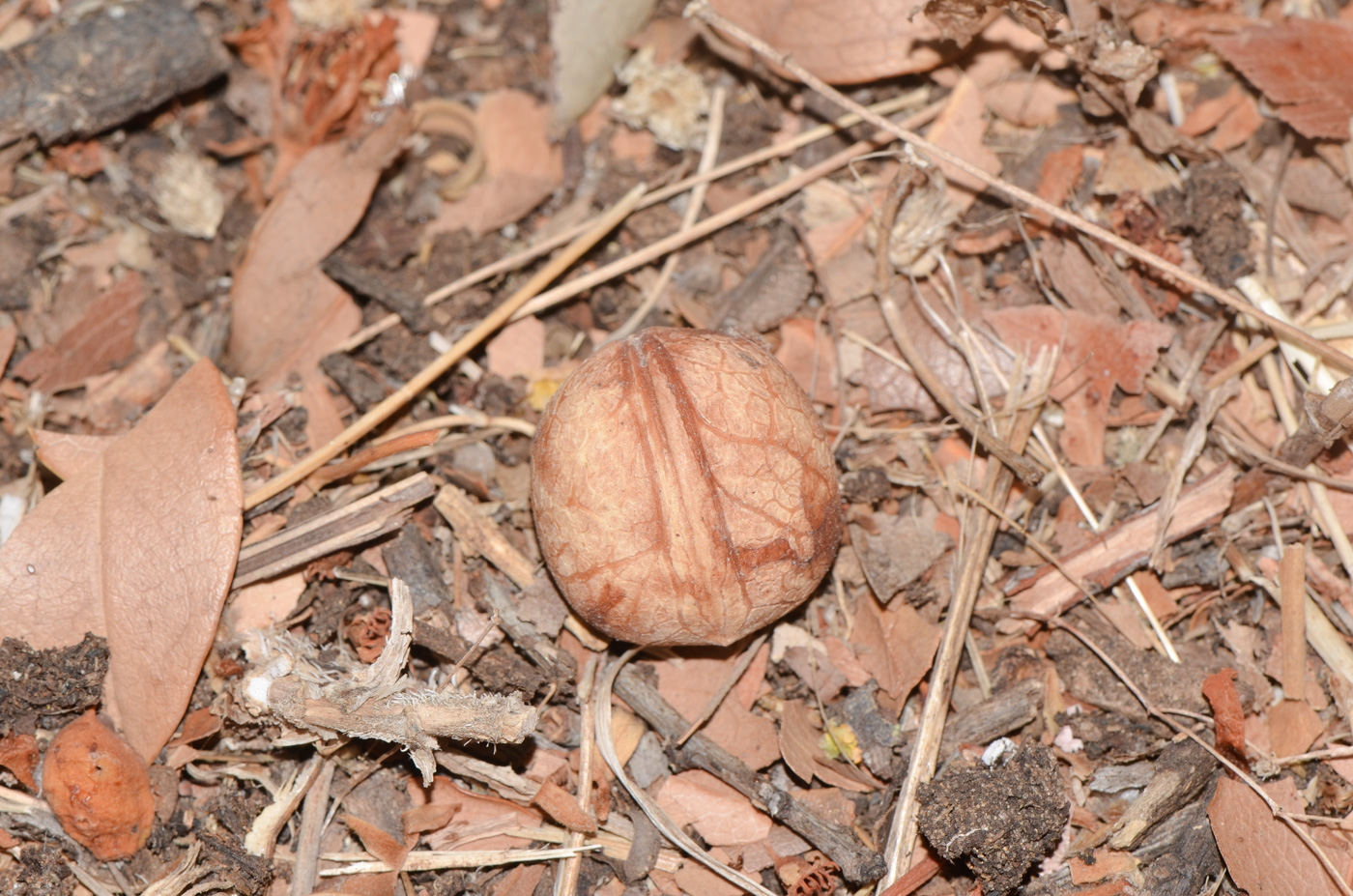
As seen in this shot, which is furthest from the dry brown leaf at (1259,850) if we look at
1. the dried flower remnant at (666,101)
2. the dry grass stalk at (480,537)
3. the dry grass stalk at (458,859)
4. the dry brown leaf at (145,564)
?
the dry brown leaf at (145,564)

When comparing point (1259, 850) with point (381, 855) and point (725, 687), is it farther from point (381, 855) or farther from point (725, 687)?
point (381, 855)

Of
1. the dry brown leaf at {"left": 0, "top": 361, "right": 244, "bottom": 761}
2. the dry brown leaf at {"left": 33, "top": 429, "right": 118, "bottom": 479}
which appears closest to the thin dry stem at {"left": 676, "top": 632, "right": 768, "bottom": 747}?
the dry brown leaf at {"left": 0, "top": 361, "right": 244, "bottom": 761}

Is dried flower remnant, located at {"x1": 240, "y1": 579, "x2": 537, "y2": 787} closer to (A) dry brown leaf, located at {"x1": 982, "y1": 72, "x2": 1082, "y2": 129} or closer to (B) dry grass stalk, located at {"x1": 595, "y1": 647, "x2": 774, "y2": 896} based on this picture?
(B) dry grass stalk, located at {"x1": 595, "y1": 647, "x2": 774, "y2": 896}

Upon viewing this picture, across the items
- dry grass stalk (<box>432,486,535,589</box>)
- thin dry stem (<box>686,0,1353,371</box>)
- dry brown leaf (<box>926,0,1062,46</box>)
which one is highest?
dry brown leaf (<box>926,0,1062,46</box>)

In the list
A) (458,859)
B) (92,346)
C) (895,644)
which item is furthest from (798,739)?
(92,346)

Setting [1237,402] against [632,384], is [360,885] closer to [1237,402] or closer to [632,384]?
[632,384]

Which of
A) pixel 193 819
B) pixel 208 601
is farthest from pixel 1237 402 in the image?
pixel 193 819

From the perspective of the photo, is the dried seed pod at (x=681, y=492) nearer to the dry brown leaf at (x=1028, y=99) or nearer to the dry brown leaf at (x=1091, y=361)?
the dry brown leaf at (x=1091, y=361)
